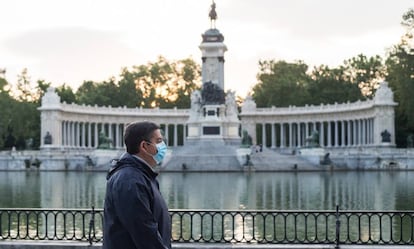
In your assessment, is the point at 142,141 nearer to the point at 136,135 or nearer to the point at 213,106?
the point at 136,135

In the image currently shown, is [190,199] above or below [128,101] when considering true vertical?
below

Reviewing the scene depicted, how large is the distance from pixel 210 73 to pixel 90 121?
76.7ft

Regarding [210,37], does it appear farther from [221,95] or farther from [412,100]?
[412,100]

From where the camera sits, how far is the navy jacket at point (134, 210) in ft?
21.2

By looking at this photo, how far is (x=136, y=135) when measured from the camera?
7.10m

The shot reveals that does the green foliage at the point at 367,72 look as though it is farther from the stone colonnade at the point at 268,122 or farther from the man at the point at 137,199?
the man at the point at 137,199

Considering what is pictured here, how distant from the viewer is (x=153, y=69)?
419 feet

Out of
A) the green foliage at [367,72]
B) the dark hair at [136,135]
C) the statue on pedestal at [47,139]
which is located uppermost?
the green foliage at [367,72]

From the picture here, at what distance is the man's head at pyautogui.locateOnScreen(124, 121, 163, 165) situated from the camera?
7062 millimetres

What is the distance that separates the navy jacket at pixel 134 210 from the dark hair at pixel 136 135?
0.34ft

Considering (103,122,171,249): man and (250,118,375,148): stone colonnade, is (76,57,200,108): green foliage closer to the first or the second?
(250,118,375,148): stone colonnade

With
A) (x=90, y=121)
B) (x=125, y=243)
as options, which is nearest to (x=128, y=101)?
(x=90, y=121)

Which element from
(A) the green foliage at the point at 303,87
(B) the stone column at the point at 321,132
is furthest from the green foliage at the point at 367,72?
(B) the stone column at the point at 321,132

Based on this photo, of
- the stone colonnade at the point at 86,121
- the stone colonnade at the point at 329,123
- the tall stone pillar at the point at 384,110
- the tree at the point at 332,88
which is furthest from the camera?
the tree at the point at 332,88
